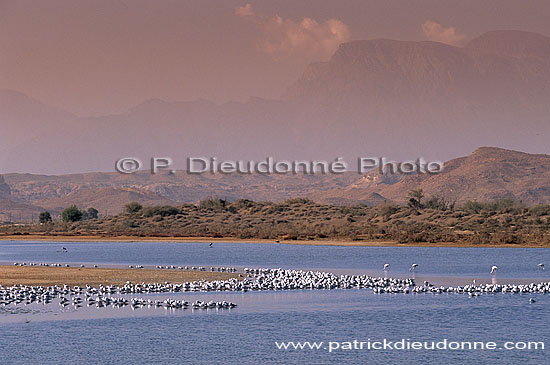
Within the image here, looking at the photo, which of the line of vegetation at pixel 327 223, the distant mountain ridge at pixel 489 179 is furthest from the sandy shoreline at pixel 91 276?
the distant mountain ridge at pixel 489 179

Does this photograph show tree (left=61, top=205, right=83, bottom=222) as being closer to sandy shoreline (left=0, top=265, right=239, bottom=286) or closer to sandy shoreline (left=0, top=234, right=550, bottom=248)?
sandy shoreline (left=0, top=234, right=550, bottom=248)

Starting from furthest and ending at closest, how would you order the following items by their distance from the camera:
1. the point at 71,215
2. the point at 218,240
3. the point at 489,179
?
the point at 489,179 → the point at 71,215 → the point at 218,240

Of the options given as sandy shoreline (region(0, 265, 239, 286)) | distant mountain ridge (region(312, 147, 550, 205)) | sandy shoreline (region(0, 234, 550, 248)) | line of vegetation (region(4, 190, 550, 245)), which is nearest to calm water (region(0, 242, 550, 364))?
sandy shoreline (region(0, 265, 239, 286))

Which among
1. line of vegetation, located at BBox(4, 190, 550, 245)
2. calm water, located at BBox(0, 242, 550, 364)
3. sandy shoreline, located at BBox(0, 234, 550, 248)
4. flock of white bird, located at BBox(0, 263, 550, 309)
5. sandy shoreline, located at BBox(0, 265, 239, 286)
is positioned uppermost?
line of vegetation, located at BBox(4, 190, 550, 245)

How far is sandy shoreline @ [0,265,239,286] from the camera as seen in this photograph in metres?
36.1

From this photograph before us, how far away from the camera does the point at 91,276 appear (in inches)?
1527

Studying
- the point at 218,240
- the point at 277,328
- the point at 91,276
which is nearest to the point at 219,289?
the point at 91,276

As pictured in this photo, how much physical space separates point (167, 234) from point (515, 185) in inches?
3826

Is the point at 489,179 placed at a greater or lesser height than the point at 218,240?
greater

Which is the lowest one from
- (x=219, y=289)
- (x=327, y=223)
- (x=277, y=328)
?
(x=277, y=328)

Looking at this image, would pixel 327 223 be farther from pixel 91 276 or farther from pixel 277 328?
pixel 277 328

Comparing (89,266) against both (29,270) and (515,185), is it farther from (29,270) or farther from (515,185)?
(515,185)

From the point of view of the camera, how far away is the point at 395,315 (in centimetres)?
2591

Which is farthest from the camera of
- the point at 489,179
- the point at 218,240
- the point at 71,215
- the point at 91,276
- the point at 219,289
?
the point at 489,179
